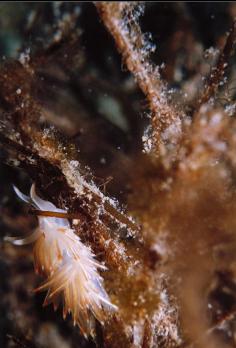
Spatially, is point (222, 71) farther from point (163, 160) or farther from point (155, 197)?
point (155, 197)

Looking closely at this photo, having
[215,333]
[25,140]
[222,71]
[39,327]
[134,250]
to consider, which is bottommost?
[39,327]

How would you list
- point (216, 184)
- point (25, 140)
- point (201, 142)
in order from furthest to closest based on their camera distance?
point (25, 140) → point (216, 184) → point (201, 142)

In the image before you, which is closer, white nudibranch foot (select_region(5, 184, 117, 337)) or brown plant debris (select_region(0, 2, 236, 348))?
brown plant debris (select_region(0, 2, 236, 348))

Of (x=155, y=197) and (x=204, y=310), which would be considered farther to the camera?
(x=204, y=310)

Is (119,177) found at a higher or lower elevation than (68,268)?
higher

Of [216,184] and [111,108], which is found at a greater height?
[111,108]

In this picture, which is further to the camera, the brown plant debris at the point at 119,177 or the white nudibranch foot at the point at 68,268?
the white nudibranch foot at the point at 68,268

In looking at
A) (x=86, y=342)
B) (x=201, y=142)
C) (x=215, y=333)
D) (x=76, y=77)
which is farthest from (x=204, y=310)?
(x=76, y=77)

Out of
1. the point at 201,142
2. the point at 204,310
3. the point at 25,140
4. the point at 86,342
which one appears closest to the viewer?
the point at 201,142
